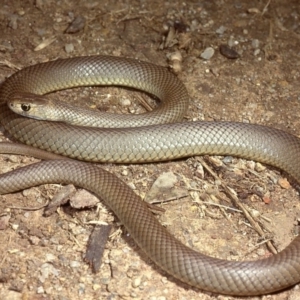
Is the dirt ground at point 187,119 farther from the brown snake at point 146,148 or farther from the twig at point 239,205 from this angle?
the brown snake at point 146,148

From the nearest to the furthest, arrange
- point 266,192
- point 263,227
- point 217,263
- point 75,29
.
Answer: point 217,263 < point 263,227 < point 266,192 < point 75,29

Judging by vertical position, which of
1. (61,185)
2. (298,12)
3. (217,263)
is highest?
(298,12)

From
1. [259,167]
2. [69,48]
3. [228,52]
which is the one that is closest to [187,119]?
[259,167]

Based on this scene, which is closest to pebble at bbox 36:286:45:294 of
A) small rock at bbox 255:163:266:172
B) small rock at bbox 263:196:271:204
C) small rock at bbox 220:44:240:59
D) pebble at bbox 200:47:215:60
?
small rock at bbox 263:196:271:204

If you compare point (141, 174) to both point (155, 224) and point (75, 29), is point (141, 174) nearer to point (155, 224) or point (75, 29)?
point (155, 224)

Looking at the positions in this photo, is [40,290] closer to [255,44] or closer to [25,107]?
[25,107]

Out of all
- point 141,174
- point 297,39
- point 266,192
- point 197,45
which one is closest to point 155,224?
point 141,174

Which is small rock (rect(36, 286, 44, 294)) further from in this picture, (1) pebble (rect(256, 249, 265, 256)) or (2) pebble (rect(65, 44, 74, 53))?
(2) pebble (rect(65, 44, 74, 53))
